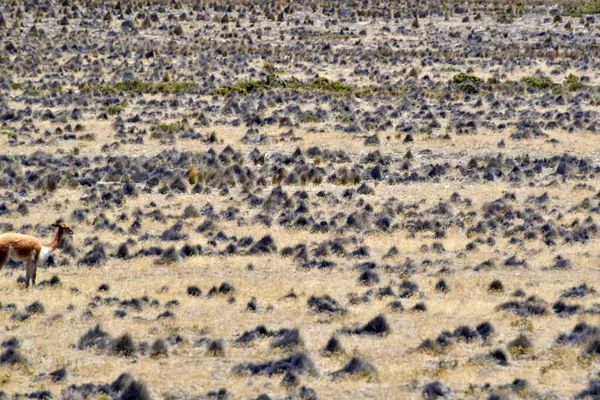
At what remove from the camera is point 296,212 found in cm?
2483

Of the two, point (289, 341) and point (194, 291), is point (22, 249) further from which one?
point (289, 341)

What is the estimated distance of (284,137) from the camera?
3481 centimetres

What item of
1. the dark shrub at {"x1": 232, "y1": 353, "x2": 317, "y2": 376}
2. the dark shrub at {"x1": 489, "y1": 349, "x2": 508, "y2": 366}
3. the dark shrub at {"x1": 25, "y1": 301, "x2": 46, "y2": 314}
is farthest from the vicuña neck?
the dark shrub at {"x1": 489, "y1": 349, "x2": 508, "y2": 366}

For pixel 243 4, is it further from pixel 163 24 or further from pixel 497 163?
pixel 497 163

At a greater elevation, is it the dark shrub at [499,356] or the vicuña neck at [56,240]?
the vicuña neck at [56,240]

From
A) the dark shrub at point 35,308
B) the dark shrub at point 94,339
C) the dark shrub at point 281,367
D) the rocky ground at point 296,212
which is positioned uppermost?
the dark shrub at point 281,367

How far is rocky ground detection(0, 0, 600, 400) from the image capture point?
1384cm

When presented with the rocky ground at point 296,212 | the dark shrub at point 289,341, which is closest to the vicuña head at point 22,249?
the rocky ground at point 296,212

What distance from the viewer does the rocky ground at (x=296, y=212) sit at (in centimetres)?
1384

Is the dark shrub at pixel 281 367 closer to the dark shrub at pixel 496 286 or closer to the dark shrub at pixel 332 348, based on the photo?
the dark shrub at pixel 332 348

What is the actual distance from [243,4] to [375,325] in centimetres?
5273

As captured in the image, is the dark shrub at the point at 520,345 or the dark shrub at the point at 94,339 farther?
the dark shrub at the point at 520,345

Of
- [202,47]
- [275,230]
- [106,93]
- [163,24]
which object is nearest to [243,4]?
[163,24]

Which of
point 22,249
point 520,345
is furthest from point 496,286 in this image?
point 22,249
